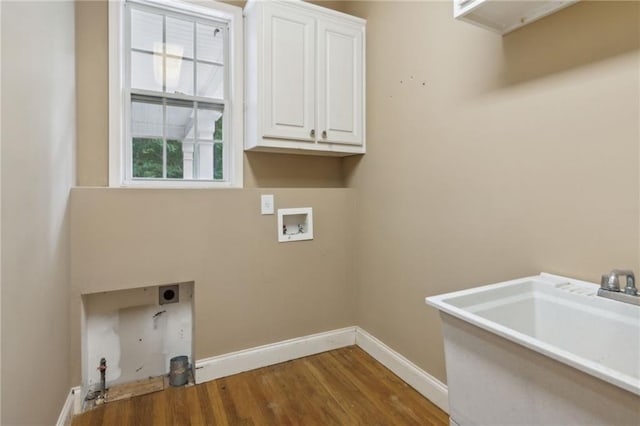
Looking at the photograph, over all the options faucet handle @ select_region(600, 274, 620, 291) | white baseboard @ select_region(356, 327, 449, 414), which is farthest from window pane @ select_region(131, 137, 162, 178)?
faucet handle @ select_region(600, 274, 620, 291)

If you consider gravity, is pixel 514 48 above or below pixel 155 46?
below

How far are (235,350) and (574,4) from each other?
2.34 m

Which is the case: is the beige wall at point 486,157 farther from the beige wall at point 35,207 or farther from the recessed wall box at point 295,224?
the beige wall at point 35,207

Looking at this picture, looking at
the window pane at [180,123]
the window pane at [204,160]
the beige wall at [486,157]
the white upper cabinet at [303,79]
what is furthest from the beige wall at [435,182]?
the window pane at [180,123]

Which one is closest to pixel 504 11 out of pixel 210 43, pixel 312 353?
pixel 210 43

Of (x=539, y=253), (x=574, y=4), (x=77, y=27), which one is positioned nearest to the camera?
(x=574, y=4)

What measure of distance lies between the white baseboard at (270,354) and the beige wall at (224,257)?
44 mm

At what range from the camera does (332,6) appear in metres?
2.47

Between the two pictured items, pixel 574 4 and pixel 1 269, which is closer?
pixel 1 269

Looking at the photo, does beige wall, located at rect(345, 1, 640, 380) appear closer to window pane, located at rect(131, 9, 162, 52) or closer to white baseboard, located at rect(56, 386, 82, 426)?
window pane, located at rect(131, 9, 162, 52)

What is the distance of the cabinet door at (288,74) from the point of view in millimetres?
2008

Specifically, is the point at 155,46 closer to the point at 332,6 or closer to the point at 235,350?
the point at 332,6

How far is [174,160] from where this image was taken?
6.98 feet

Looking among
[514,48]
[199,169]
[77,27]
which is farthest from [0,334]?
[514,48]
